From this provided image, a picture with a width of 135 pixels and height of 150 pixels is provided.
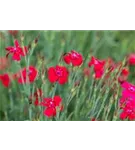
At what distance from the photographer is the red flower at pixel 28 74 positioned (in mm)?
5910

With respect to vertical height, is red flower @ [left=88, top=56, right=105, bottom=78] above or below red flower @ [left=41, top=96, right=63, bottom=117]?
above

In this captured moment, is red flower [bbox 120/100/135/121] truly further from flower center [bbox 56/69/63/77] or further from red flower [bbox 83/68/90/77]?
flower center [bbox 56/69/63/77]

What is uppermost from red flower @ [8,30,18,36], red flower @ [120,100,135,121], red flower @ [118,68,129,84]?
red flower @ [8,30,18,36]

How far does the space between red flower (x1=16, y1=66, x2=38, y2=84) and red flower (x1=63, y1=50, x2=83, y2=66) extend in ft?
0.72

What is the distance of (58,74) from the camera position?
19.4 ft

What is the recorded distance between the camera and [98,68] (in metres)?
5.90

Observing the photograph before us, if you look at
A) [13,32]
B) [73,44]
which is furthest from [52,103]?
[13,32]

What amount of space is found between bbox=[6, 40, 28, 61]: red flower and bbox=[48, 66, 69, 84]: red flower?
21cm

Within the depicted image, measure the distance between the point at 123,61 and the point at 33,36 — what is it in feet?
2.01

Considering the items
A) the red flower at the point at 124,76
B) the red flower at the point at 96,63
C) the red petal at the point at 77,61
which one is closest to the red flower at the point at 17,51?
the red petal at the point at 77,61

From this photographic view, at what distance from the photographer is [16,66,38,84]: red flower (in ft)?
19.4

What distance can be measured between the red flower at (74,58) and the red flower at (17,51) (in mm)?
271

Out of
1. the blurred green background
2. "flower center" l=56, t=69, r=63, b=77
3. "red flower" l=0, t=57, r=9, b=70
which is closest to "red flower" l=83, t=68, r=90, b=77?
the blurred green background

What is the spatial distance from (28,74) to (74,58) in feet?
1.05
